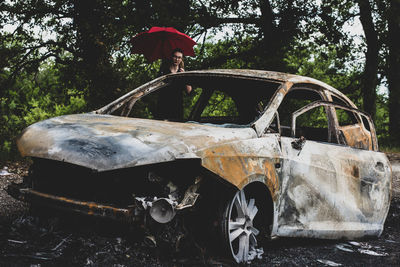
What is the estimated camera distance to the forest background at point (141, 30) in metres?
11.1

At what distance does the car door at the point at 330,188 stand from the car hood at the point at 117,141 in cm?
63

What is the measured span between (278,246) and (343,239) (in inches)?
28.8

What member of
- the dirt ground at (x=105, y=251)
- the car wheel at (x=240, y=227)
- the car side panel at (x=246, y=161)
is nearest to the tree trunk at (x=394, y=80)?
the dirt ground at (x=105, y=251)

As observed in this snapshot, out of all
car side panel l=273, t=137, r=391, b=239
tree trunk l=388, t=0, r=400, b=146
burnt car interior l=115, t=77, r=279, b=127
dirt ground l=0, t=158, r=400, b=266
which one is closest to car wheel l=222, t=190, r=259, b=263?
dirt ground l=0, t=158, r=400, b=266

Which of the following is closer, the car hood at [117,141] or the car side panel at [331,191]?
the car hood at [117,141]

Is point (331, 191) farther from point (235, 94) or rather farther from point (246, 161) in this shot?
point (235, 94)

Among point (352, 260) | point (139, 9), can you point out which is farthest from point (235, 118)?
point (139, 9)

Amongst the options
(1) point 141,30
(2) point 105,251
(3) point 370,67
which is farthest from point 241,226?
(3) point 370,67

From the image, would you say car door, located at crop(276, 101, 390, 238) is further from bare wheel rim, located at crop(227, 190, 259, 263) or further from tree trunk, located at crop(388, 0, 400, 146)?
tree trunk, located at crop(388, 0, 400, 146)

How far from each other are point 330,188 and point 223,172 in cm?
156

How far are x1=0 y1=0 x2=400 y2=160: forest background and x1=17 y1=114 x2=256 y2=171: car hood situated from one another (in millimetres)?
6454

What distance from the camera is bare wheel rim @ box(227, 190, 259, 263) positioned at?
344cm

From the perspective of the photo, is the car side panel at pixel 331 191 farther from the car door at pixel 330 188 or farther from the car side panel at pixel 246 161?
the car side panel at pixel 246 161

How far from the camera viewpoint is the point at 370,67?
17.7 m
